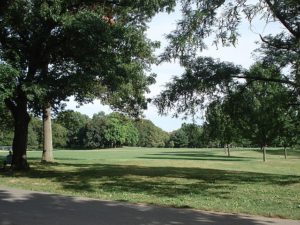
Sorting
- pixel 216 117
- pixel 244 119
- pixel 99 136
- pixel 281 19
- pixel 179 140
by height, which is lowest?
pixel 244 119

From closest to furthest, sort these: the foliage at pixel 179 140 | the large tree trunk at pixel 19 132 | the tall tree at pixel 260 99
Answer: the tall tree at pixel 260 99 < the large tree trunk at pixel 19 132 < the foliage at pixel 179 140

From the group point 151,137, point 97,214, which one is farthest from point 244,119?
point 151,137

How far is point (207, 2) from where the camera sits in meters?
16.8

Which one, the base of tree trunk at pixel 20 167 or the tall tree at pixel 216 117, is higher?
the tall tree at pixel 216 117

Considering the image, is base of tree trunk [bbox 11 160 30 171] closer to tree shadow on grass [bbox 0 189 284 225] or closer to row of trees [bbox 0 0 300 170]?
row of trees [bbox 0 0 300 170]

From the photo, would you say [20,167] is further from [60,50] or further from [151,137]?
[151,137]

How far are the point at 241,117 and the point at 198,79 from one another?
3122 mm

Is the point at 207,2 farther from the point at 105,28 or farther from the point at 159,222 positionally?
the point at 159,222

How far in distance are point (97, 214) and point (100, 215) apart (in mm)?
133

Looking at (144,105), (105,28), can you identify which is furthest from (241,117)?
(144,105)

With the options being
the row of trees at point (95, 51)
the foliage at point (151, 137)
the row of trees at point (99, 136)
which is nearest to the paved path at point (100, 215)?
the row of trees at point (95, 51)

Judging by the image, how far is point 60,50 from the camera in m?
22.4

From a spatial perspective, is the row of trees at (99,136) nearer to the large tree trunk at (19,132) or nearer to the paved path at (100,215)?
the large tree trunk at (19,132)

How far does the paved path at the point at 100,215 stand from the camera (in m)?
9.48
